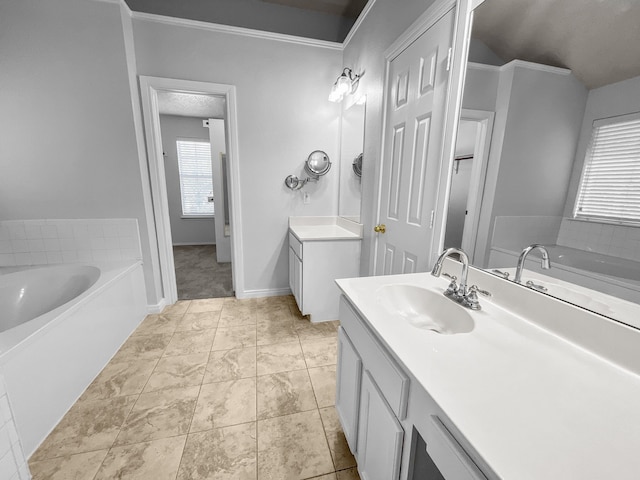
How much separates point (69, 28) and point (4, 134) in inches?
37.4

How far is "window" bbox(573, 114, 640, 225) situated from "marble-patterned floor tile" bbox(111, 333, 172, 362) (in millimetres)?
2462

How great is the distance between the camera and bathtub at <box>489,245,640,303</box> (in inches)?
26.2

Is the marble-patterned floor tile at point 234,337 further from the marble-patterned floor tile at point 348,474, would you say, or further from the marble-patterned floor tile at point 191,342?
the marble-patterned floor tile at point 348,474

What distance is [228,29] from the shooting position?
7.38 ft

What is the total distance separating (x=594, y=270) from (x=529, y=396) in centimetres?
48

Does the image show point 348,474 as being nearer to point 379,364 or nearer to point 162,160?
point 379,364

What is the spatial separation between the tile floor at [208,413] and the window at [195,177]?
3.39 m

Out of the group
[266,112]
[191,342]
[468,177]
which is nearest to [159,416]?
[191,342]

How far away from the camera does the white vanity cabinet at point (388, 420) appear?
522mm

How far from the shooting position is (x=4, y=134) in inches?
76.4

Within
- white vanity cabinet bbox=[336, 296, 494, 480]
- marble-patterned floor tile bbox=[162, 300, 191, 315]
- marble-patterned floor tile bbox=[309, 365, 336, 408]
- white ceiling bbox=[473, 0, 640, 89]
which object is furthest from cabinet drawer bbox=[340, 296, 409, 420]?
marble-patterned floor tile bbox=[162, 300, 191, 315]

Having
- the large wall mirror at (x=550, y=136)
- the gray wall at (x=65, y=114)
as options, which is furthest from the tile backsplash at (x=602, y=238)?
the gray wall at (x=65, y=114)

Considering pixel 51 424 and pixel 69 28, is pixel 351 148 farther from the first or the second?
pixel 51 424

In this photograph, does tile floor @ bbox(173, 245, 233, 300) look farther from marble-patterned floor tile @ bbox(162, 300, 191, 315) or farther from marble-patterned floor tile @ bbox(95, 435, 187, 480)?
marble-patterned floor tile @ bbox(95, 435, 187, 480)
